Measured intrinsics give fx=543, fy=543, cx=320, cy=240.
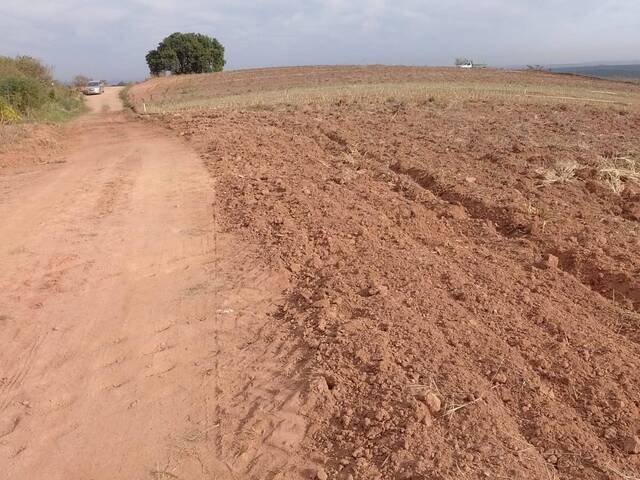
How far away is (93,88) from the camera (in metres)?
42.8

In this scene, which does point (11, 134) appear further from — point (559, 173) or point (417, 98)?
point (417, 98)

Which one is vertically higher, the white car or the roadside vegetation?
the roadside vegetation

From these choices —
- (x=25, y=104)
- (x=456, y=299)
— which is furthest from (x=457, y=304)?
(x=25, y=104)

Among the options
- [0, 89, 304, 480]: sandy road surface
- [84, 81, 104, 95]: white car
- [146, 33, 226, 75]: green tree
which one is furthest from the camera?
[146, 33, 226, 75]: green tree

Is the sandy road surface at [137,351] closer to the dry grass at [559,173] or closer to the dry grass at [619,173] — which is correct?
the dry grass at [559,173]

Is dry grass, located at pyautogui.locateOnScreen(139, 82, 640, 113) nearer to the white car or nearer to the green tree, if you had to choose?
the white car

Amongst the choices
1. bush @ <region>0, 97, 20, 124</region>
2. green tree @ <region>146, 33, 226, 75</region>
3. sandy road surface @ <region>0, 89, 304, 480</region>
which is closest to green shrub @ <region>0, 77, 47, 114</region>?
bush @ <region>0, 97, 20, 124</region>

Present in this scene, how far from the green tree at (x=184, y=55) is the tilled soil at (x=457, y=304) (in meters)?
58.1

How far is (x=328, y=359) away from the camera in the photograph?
12.7 ft

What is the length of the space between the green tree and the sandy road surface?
60278 mm

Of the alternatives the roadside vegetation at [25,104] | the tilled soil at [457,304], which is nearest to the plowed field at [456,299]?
the tilled soil at [457,304]

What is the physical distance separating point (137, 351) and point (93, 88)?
4390 cm

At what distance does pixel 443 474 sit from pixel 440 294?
2.06 meters

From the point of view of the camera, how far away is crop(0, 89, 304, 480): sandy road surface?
10.6ft
